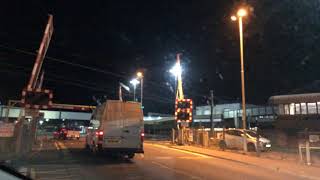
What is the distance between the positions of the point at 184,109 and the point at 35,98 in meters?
15.0

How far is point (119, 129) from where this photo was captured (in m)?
20.9

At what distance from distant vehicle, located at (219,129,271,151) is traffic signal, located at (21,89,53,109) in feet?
41.6

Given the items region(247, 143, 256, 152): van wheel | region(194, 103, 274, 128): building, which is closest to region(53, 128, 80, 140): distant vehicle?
region(247, 143, 256, 152): van wheel

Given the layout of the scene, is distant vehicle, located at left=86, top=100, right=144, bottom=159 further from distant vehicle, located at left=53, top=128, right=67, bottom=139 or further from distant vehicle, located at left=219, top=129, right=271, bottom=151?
distant vehicle, located at left=53, top=128, right=67, bottom=139

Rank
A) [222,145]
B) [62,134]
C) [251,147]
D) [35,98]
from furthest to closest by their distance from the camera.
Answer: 1. [62,134]
2. [222,145]
3. [251,147]
4. [35,98]

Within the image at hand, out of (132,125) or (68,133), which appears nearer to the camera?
(132,125)

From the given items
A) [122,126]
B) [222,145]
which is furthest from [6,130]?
[222,145]

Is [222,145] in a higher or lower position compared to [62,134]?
lower

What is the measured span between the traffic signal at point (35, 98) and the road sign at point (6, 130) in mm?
1770

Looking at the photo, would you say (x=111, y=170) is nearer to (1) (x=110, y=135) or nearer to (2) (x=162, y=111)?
(1) (x=110, y=135)

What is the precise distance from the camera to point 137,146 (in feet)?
68.8

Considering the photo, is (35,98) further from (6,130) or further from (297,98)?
(297,98)

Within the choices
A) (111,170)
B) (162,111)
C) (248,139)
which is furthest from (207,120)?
(111,170)

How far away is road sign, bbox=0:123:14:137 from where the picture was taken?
72.4ft
